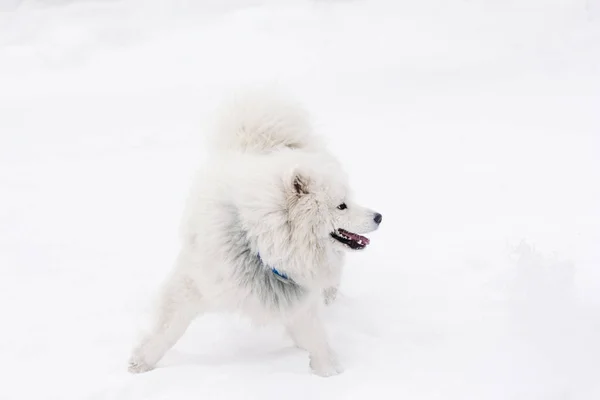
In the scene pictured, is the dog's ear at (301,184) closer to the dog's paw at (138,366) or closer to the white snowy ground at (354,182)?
the white snowy ground at (354,182)

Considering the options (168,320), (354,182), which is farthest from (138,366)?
(354,182)

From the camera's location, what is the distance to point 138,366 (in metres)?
3.65

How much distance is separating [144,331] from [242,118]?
1.47 m

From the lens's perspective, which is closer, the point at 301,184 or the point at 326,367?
the point at 301,184

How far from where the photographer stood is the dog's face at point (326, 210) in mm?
3342

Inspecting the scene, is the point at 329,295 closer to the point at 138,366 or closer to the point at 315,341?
the point at 315,341

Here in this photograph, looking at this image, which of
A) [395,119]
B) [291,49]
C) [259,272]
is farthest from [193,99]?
[259,272]

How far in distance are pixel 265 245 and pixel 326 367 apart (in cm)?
83

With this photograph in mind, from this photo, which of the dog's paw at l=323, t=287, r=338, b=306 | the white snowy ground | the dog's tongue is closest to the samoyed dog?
the dog's tongue

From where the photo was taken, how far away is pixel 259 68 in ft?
33.6

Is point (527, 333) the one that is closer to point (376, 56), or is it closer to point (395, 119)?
point (395, 119)

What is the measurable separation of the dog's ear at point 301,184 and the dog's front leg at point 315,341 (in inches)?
29.6

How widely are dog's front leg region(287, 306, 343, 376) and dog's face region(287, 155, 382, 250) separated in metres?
0.51

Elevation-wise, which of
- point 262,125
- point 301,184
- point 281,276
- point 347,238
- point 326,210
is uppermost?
point 262,125
